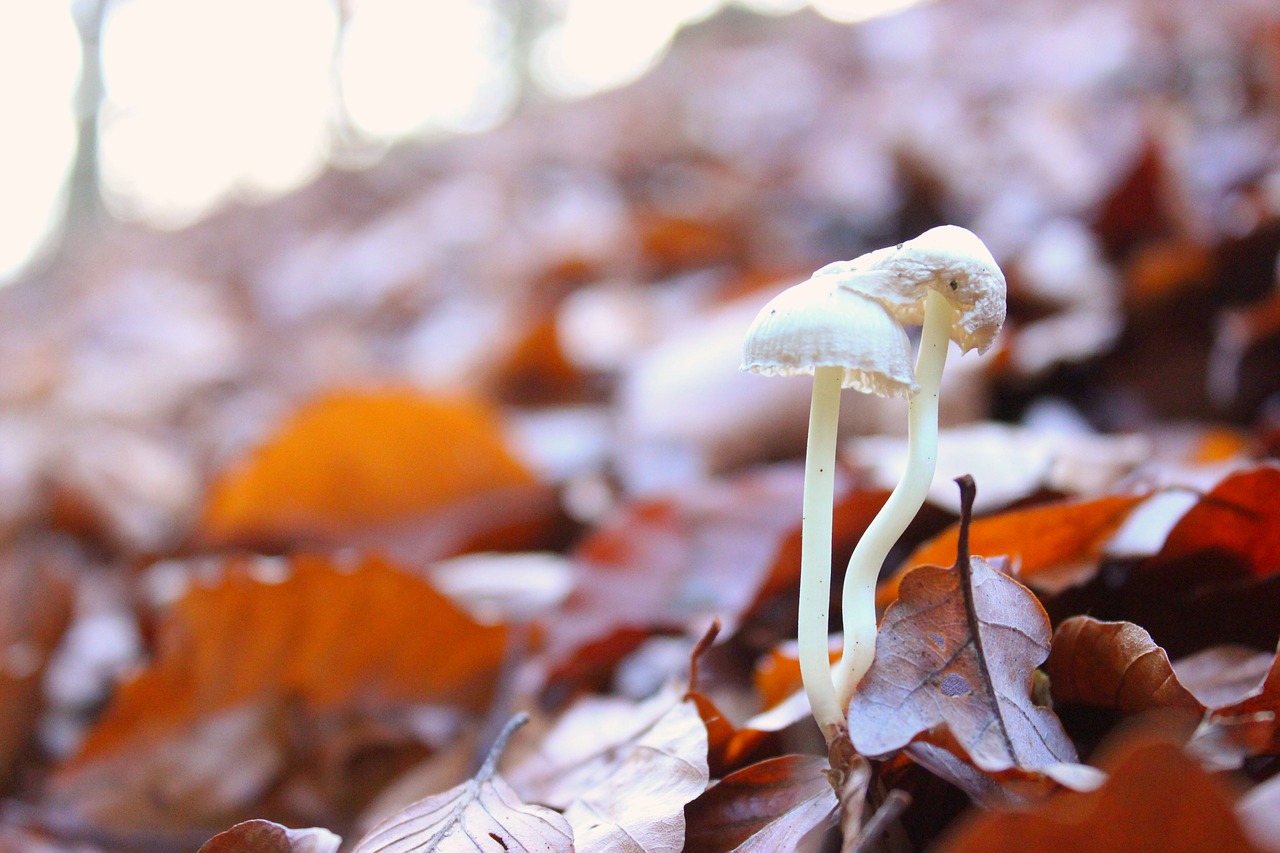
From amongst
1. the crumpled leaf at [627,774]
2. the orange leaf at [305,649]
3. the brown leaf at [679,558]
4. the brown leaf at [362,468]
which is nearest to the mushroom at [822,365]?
the crumpled leaf at [627,774]

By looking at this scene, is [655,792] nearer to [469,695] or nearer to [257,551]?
[469,695]

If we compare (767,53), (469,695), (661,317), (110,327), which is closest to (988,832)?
(469,695)

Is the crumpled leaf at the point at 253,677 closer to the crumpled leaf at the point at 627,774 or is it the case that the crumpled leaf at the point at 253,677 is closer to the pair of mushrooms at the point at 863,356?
the crumpled leaf at the point at 627,774

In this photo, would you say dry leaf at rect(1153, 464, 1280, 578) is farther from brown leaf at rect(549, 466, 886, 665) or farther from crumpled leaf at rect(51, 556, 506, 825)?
crumpled leaf at rect(51, 556, 506, 825)

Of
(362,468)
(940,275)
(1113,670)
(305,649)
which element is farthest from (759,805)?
(362,468)

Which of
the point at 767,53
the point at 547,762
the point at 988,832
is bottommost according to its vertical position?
the point at 547,762

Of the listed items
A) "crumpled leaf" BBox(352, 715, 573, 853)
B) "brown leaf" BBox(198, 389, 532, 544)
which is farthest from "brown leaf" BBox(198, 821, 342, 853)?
"brown leaf" BBox(198, 389, 532, 544)

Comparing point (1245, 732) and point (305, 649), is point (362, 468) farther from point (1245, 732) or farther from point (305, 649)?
point (1245, 732)
